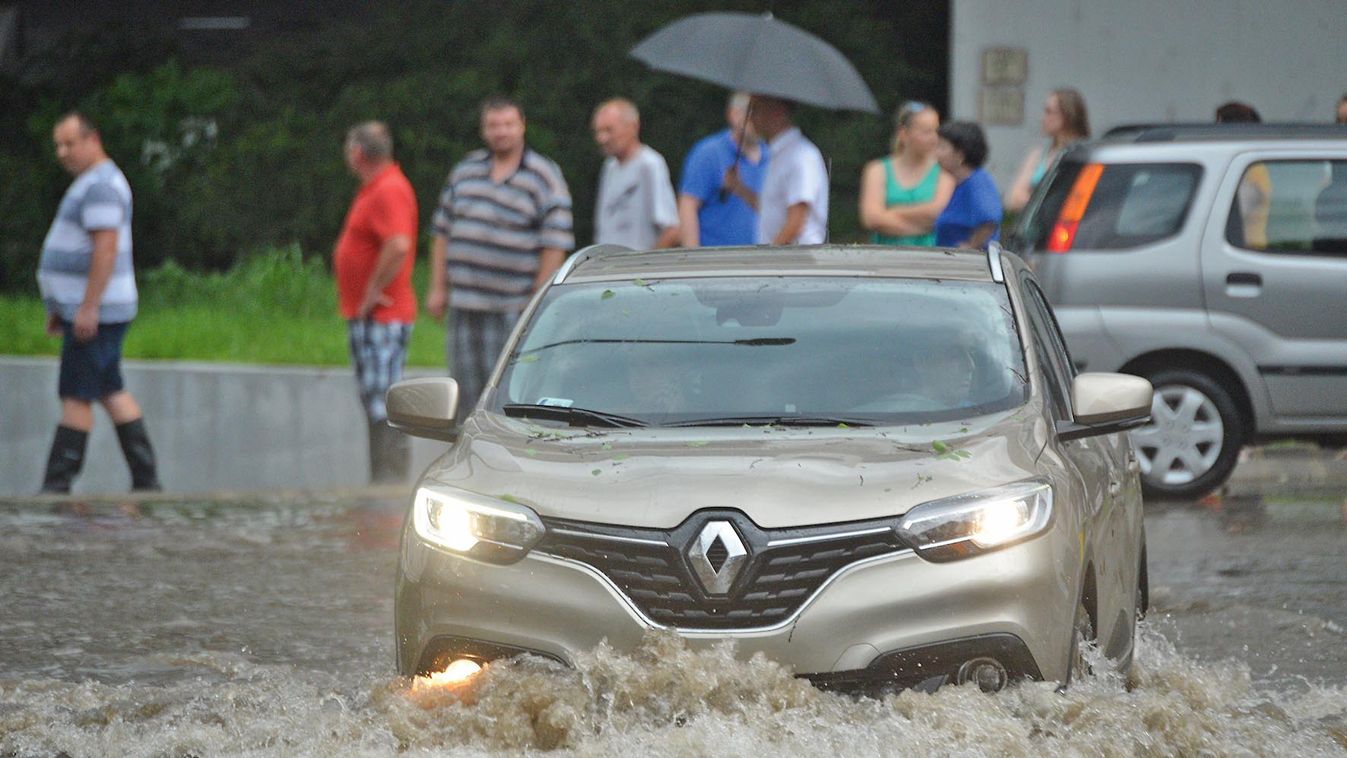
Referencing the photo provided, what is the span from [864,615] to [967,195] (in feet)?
22.0

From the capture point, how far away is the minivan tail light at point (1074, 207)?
1070 centimetres

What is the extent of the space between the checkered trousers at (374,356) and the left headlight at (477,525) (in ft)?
22.7

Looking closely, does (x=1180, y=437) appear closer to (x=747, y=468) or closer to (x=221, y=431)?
(x=747, y=468)

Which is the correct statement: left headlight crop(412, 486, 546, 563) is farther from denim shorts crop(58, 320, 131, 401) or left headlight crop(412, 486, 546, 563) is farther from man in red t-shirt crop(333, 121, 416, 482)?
man in red t-shirt crop(333, 121, 416, 482)

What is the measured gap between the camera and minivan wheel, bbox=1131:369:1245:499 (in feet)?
35.6

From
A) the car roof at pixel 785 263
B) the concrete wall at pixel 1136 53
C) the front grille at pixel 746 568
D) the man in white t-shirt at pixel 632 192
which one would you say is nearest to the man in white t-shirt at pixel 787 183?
the man in white t-shirt at pixel 632 192

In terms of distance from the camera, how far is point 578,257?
270 inches

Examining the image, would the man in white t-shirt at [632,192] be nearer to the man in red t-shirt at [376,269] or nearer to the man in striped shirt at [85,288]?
the man in red t-shirt at [376,269]

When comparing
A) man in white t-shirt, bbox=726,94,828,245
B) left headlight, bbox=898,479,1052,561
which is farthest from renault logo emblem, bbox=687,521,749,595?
man in white t-shirt, bbox=726,94,828,245

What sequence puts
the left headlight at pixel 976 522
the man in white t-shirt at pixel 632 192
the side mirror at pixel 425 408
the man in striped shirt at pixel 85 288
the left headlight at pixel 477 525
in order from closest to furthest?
the left headlight at pixel 976 522
the left headlight at pixel 477 525
the side mirror at pixel 425 408
the man in striped shirt at pixel 85 288
the man in white t-shirt at pixel 632 192

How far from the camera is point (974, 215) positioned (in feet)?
37.2

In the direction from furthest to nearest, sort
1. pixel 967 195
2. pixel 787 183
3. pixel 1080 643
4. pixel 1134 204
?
pixel 967 195
pixel 787 183
pixel 1134 204
pixel 1080 643

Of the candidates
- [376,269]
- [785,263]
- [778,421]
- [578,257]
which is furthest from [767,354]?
[376,269]

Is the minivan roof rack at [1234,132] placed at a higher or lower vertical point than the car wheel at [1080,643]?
higher
